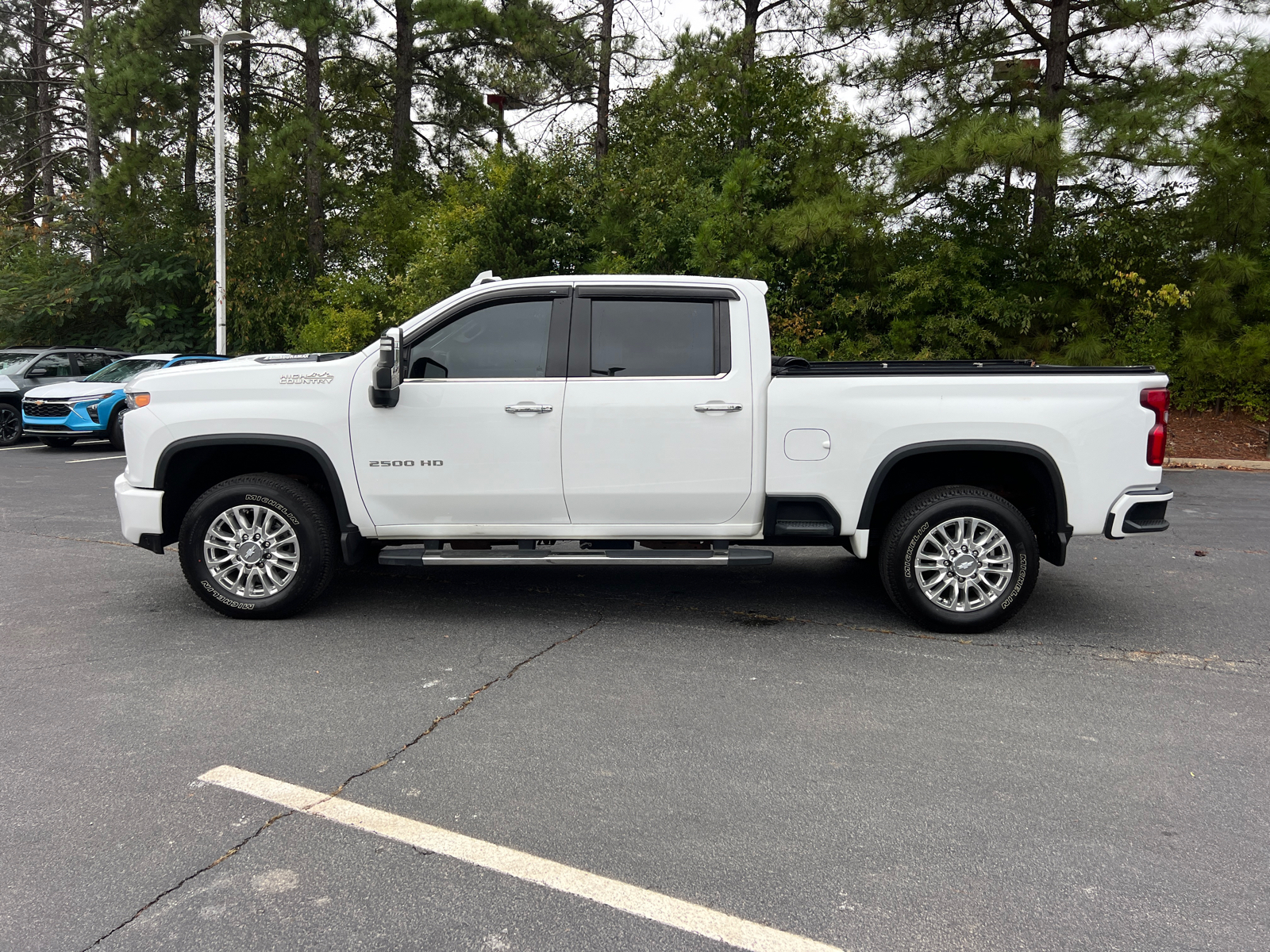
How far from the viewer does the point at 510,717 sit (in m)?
4.27

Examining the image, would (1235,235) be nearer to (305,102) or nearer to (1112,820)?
(1112,820)

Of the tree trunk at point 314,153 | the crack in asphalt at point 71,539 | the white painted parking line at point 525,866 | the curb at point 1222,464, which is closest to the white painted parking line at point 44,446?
the tree trunk at point 314,153

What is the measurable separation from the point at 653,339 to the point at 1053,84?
12798mm

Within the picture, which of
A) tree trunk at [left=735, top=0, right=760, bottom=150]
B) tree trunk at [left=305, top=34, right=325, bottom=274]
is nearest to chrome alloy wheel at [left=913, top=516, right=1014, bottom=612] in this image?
tree trunk at [left=735, top=0, right=760, bottom=150]

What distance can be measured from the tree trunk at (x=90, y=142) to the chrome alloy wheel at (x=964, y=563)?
24794 mm

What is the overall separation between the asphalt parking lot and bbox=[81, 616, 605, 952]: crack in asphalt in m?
0.01

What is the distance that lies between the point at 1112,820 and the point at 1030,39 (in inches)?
631

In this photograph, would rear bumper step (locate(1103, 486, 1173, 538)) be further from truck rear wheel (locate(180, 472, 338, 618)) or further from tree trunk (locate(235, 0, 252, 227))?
tree trunk (locate(235, 0, 252, 227))

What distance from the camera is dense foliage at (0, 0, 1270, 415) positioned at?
48.1ft

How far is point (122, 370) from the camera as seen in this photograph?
17.5 m

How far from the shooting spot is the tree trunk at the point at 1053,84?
49.3 ft

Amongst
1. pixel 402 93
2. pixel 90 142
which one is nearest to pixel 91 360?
pixel 402 93

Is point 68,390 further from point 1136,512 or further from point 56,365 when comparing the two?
point 1136,512

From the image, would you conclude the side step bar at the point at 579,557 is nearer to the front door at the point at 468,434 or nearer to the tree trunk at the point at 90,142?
the front door at the point at 468,434
